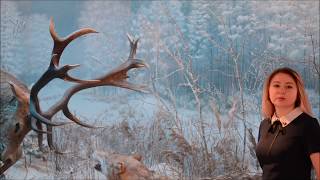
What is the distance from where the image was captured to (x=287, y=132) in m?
1.33

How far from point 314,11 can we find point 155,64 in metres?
1.26

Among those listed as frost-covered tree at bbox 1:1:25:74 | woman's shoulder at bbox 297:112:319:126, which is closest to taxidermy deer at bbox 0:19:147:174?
frost-covered tree at bbox 1:1:25:74

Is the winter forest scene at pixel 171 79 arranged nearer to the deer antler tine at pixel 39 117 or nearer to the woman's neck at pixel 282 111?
the deer antler tine at pixel 39 117

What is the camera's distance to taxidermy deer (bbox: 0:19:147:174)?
2.32 meters

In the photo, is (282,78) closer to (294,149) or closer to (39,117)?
(294,149)

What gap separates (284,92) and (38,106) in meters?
1.48

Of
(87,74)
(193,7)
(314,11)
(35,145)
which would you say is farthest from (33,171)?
(314,11)

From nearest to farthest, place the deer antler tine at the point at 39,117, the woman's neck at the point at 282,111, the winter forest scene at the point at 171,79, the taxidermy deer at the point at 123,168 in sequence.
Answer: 1. the woman's neck at the point at 282,111
2. the deer antler tine at the point at 39,117
3. the taxidermy deer at the point at 123,168
4. the winter forest scene at the point at 171,79

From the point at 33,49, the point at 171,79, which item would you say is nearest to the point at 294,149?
the point at 171,79

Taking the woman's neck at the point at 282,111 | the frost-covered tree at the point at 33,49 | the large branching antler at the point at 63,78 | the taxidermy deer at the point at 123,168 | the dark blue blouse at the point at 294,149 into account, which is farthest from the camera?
the frost-covered tree at the point at 33,49

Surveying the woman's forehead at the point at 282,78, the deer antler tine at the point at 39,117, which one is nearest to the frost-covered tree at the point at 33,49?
the deer antler tine at the point at 39,117

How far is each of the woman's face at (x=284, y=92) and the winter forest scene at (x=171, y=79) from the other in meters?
1.56

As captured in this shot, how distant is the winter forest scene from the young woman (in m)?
1.54

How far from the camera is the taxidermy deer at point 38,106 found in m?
2.32
